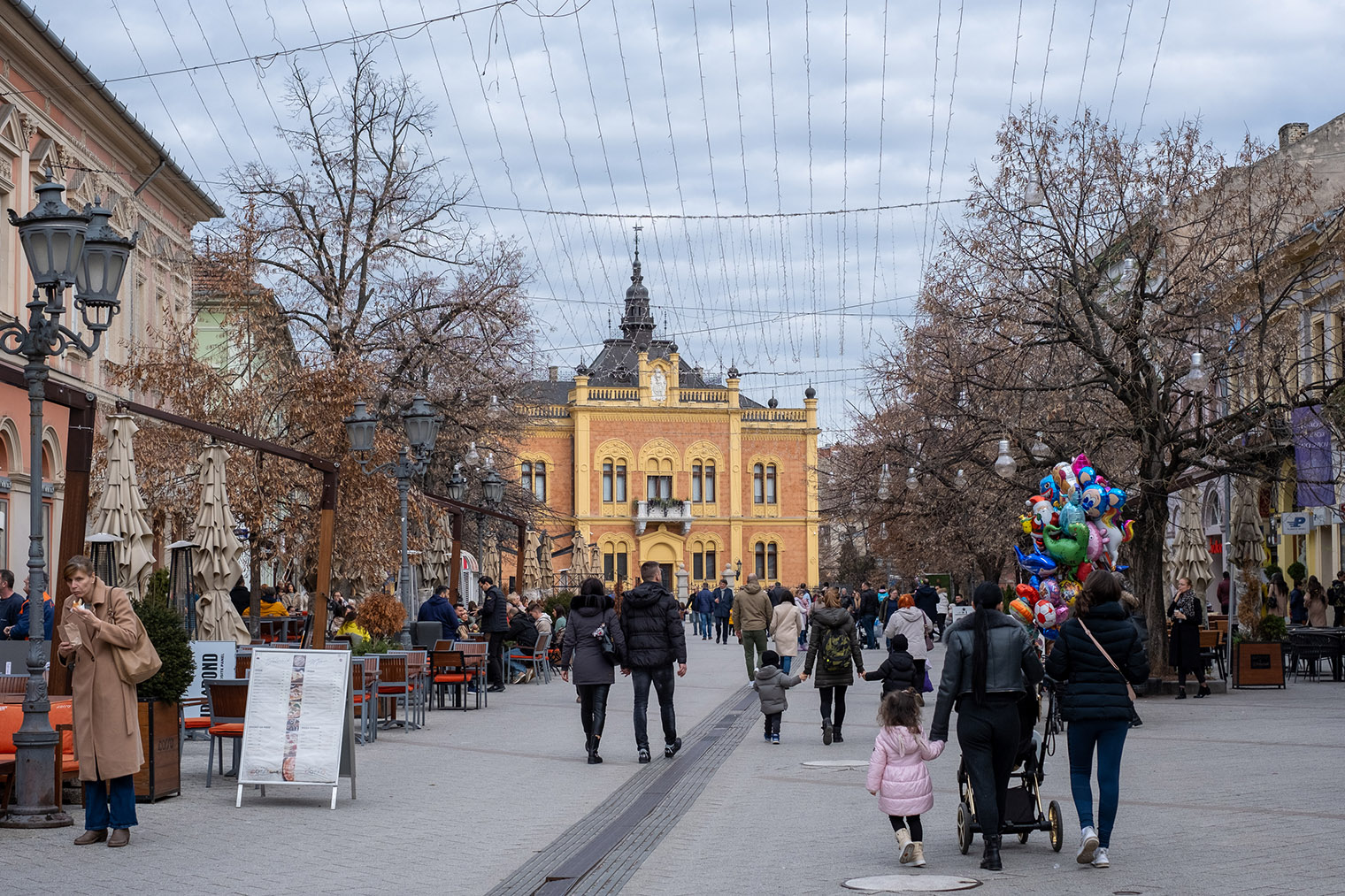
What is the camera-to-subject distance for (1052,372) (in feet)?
92.7

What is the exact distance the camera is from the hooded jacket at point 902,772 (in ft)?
30.4

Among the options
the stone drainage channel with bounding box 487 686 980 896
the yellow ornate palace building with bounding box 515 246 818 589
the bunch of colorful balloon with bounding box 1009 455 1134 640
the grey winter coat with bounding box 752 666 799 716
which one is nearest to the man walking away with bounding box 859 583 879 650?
the bunch of colorful balloon with bounding box 1009 455 1134 640

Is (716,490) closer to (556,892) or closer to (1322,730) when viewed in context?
(1322,730)

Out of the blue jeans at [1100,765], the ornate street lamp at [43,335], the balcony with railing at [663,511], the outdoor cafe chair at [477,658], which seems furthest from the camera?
the balcony with railing at [663,511]

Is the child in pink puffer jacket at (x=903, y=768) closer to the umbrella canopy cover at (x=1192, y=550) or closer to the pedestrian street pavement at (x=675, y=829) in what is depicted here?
the pedestrian street pavement at (x=675, y=829)

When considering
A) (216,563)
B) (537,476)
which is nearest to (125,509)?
(216,563)

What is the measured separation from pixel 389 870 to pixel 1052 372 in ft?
70.4

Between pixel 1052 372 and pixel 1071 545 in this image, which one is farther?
pixel 1052 372

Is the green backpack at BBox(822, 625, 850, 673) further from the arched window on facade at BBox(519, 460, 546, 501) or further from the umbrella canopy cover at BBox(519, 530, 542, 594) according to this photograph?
the arched window on facade at BBox(519, 460, 546, 501)

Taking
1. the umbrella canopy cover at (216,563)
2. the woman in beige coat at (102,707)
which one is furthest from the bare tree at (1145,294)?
the woman in beige coat at (102,707)

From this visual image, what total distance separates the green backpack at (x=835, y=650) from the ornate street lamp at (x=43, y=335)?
8.67 meters

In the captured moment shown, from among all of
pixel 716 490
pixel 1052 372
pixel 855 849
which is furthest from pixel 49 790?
pixel 716 490

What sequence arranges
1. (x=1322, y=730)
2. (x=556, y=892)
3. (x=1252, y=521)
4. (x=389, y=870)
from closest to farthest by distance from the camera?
(x=556, y=892)
(x=389, y=870)
(x=1322, y=730)
(x=1252, y=521)

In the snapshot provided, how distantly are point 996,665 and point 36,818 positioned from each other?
6218 millimetres
